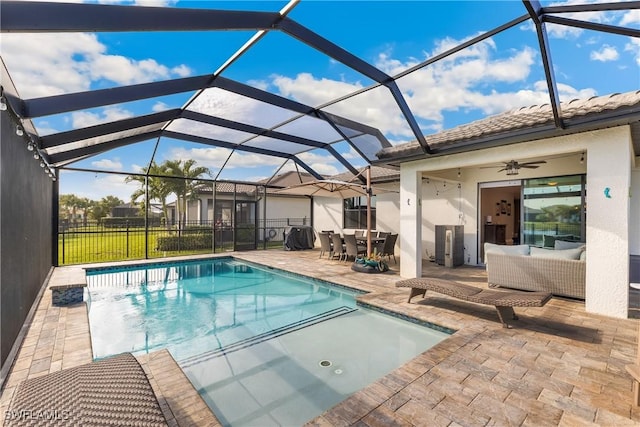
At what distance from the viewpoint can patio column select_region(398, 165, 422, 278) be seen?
7.88 meters

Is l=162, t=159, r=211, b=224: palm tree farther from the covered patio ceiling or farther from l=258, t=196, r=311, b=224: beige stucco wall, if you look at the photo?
the covered patio ceiling

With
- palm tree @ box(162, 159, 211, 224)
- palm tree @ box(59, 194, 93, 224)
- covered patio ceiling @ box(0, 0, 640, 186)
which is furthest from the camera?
palm tree @ box(59, 194, 93, 224)

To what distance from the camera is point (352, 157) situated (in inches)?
444

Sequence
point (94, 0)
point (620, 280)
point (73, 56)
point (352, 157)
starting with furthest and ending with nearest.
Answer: point (352, 157), point (620, 280), point (73, 56), point (94, 0)

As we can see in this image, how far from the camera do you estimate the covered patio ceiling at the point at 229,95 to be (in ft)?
9.95

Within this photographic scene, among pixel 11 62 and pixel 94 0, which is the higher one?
pixel 94 0

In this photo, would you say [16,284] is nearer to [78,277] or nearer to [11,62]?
[78,277]

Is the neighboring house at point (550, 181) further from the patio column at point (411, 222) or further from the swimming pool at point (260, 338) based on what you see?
the swimming pool at point (260, 338)

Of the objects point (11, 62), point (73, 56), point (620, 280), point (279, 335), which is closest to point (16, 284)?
point (11, 62)

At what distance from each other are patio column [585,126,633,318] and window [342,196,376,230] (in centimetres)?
884

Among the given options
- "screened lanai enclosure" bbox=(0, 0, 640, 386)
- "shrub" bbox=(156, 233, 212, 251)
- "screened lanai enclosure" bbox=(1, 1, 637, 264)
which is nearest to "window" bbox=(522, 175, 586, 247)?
"screened lanai enclosure" bbox=(0, 0, 640, 386)

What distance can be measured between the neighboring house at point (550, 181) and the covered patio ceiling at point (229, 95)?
0.55 metres

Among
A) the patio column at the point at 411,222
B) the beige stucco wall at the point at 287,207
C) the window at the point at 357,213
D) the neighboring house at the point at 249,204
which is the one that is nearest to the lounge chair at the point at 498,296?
the patio column at the point at 411,222

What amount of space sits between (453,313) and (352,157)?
23.8 ft
